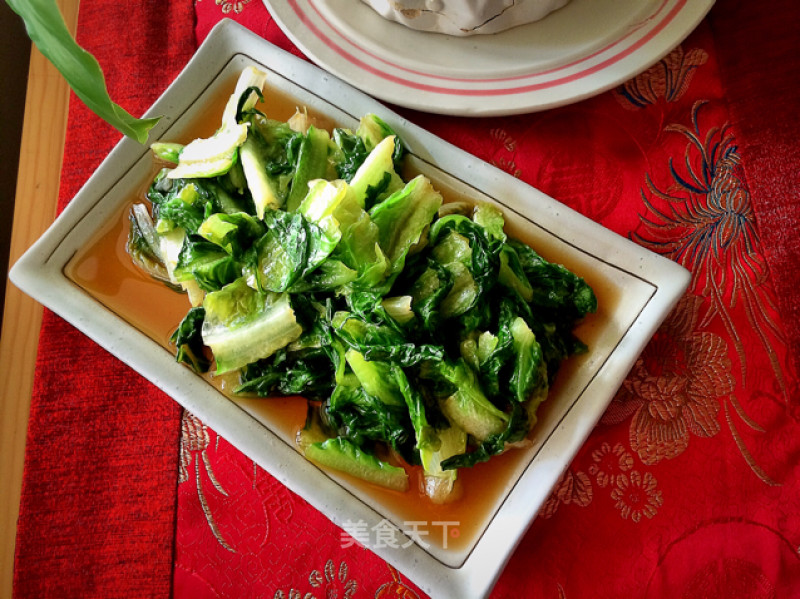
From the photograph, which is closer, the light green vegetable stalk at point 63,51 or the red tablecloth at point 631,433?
the light green vegetable stalk at point 63,51

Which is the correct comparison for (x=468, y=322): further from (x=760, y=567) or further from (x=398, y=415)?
(x=760, y=567)

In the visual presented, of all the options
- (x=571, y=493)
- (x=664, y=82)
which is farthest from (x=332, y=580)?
(x=664, y=82)

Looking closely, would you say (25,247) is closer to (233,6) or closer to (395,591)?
(233,6)

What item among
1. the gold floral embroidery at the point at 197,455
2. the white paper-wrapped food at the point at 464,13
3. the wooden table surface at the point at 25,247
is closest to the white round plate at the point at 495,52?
the white paper-wrapped food at the point at 464,13

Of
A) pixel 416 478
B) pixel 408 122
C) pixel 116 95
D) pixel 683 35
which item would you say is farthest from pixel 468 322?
pixel 116 95

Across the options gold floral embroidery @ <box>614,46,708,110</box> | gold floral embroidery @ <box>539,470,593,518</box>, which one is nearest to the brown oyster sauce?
gold floral embroidery @ <box>539,470,593,518</box>

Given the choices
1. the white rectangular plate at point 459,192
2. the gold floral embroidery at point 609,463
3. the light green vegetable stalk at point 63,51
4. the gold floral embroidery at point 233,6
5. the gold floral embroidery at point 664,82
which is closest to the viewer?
the light green vegetable stalk at point 63,51

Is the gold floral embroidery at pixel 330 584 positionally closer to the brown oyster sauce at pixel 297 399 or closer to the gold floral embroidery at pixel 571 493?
the brown oyster sauce at pixel 297 399
